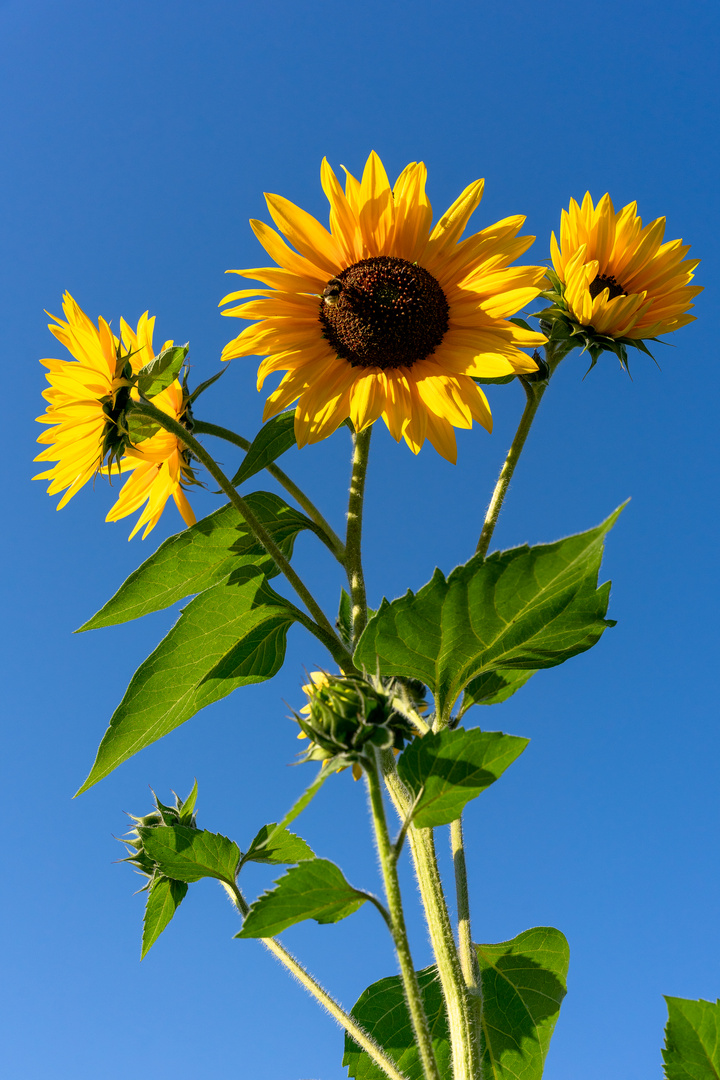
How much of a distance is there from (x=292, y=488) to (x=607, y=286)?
124cm

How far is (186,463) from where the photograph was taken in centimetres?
261

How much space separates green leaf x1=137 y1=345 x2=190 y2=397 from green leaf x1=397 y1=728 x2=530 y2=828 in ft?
4.00

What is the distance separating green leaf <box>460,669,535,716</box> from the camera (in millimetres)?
2133

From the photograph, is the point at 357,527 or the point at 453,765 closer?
the point at 453,765

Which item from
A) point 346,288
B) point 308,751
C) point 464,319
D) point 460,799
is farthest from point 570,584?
point 346,288

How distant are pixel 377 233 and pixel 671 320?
966mm

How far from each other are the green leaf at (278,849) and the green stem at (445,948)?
0.44m

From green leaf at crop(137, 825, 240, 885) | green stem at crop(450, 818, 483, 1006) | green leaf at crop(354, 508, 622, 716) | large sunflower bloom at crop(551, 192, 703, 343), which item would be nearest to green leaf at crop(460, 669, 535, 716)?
green leaf at crop(354, 508, 622, 716)

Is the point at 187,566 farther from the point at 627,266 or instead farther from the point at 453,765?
the point at 627,266

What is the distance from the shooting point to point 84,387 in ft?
7.42

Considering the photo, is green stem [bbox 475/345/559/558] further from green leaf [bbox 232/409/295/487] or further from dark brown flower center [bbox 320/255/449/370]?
green leaf [bbox 232/409/295/487]

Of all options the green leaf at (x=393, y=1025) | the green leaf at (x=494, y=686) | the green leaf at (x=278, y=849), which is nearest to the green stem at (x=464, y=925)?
the green leaf at (x=393, y=1025)

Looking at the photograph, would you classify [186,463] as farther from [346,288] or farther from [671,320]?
[671,320]

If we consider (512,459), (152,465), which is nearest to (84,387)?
(152,465)
